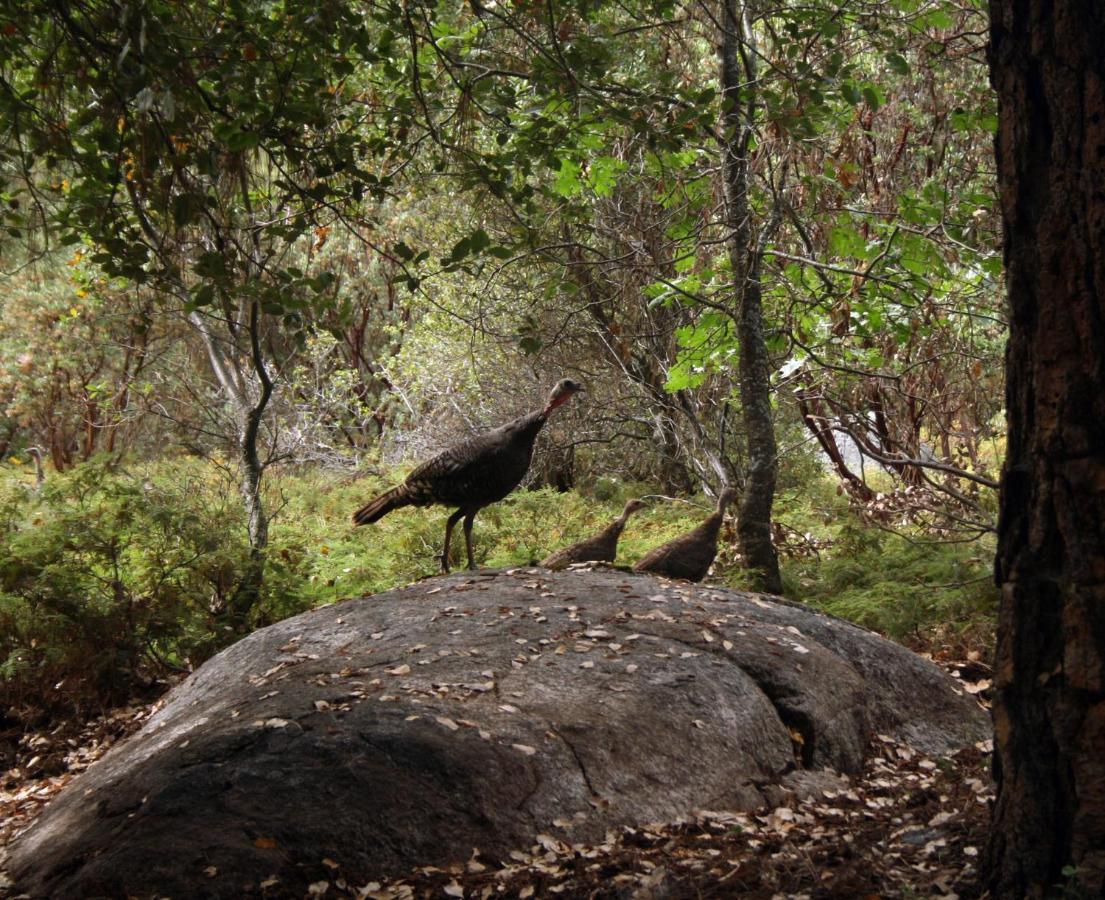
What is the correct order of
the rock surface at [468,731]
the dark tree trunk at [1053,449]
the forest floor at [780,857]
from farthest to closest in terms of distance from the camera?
the rock surface at [468,731] < the forest floor at [780,857] < the dark tree trunk at [1053,449]

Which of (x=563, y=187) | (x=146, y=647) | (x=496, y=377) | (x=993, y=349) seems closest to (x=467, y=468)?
(x=563, y=187)

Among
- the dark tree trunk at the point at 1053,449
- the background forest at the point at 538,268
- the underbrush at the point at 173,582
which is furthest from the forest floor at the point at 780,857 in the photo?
the underbrush at the point at 173,582

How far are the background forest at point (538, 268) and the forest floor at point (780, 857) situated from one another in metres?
1.71

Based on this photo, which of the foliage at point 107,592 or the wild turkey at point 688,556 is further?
the wild turkey at point 688,556

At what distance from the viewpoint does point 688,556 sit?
8258 mm

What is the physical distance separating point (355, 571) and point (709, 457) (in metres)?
4.41

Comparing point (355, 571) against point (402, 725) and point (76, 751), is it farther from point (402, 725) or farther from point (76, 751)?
point (402, 725)

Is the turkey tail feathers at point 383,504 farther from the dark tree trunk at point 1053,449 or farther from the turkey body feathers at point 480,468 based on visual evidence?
the dark tree trunk at point 1053,449

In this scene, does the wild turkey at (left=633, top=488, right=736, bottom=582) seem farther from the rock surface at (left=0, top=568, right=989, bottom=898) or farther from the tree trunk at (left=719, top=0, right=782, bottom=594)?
the rock surface at (left=0, top=568, right=989, bottom=898)

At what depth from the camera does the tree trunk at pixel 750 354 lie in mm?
7918

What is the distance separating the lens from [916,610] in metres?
8.14

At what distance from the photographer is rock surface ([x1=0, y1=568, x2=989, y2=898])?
12.5ft

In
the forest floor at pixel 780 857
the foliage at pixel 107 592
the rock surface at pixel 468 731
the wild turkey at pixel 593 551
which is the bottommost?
the forest floor at pixel 780 857

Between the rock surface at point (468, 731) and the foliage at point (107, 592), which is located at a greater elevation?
the foliage at point (107, 592)
